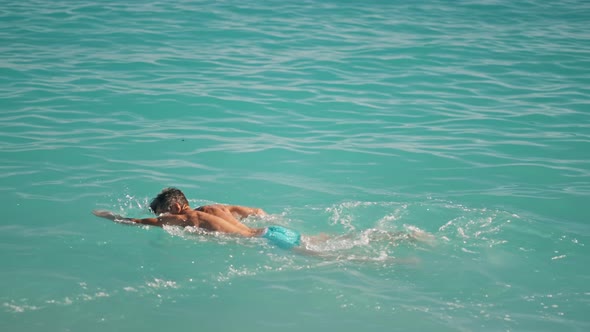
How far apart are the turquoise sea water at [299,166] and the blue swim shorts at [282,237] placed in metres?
0.18

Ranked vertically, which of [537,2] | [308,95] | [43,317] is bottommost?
[43,317]

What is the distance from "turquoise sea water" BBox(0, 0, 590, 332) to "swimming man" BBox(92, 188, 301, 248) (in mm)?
122

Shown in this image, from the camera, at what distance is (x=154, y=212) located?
7.34m

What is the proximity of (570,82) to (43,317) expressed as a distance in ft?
33.7

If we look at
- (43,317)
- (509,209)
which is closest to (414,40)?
(509,209)

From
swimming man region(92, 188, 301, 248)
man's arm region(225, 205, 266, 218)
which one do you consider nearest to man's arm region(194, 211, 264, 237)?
swimming man region(92, 188, 301, 248)

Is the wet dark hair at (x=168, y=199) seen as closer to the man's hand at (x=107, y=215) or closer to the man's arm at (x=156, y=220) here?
the man's arm at (x=156, y=220)

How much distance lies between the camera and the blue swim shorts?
689 centimetres

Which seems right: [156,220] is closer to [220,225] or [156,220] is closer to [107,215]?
[107,215]

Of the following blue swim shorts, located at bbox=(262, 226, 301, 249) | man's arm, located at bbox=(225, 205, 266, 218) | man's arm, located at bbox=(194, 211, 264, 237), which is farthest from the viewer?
man's arm, located at bbox=(225, 205, 266, 218)

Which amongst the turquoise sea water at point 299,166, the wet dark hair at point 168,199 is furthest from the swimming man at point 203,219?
the turquoise sea water at point 299,166

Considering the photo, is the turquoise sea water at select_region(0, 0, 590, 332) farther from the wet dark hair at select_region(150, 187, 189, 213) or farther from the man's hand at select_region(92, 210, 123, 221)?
the wet dark hair at select_region(150, 187, 189, 213)

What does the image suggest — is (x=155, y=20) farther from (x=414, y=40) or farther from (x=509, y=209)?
(x=509, y=209)

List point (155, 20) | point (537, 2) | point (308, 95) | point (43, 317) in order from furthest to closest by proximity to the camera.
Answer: point (537, 2), point (155, 20), point (308, 95), point (43, 317)
